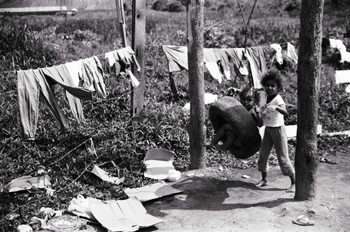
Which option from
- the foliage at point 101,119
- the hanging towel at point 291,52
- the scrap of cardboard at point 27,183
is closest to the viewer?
the scrap of cardboard at point 27,183

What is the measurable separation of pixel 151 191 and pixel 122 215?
793 millimetres

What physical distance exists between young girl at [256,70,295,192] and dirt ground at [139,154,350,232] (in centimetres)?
48

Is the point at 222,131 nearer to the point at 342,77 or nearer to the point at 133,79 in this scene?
the point at 133,79

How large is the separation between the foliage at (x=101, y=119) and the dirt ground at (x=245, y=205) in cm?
66

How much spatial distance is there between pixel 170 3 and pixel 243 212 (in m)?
13.6

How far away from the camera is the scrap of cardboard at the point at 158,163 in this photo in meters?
6.57

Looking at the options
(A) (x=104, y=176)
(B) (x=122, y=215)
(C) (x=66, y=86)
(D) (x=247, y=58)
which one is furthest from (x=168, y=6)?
(B) (x=122, y=215)

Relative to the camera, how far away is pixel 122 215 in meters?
5.24

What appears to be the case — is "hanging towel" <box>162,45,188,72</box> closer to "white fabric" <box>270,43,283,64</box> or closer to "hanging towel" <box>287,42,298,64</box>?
"white fabric" <box>270,43,283,64</box>

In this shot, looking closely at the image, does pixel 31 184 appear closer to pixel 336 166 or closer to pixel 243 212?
pixel 243 212

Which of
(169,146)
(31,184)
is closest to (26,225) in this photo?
(31,184)

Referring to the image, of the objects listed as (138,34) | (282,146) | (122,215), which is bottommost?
(122,215)

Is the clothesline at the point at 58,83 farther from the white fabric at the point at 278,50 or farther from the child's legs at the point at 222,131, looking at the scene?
the white fabric at the point at 278,50

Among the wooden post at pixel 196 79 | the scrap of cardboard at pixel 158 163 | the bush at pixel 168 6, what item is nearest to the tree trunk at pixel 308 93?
the wooden post at pixel 196 79
